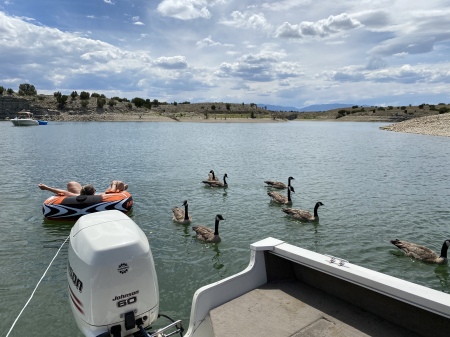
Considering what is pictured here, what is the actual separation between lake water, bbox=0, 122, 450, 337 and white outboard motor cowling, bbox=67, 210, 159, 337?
2228 millimetres

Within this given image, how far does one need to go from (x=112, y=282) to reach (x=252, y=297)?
7.59 ft

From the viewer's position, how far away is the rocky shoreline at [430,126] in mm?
58531

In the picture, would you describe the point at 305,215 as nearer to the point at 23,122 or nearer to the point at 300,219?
the point at 300,219

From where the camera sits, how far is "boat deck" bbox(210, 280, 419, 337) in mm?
5055

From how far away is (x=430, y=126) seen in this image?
63.8 m

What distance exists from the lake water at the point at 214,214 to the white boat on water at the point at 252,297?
240 cm

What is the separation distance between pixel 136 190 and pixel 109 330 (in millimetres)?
14567

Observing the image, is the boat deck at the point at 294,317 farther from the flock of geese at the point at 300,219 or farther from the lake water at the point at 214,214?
the flock of geese at the point at 300,219

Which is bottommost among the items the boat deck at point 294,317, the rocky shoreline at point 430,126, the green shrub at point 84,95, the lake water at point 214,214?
the lake water at point 214,214

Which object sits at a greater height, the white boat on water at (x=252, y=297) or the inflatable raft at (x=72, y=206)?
the white boat on water at (x=252, y=297)

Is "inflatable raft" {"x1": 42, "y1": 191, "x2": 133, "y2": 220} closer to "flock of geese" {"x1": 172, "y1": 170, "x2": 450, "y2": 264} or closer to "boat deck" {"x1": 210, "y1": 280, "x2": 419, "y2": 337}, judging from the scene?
"flock of geese" {"x1": 172, "y1": 170, "x2": 450, "y2": 264}

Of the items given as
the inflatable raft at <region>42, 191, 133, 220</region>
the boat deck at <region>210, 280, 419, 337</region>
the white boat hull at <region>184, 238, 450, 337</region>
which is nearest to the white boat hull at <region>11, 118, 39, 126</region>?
the inflatable raft at <region>42, 191, 133, 220</region>

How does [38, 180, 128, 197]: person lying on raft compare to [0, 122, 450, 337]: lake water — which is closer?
[0, 122, 450, 337]: lake water

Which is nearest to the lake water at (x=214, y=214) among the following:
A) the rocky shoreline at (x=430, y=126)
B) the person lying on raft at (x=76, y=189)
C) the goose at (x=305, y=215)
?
the goose at (x=305, y=215)
